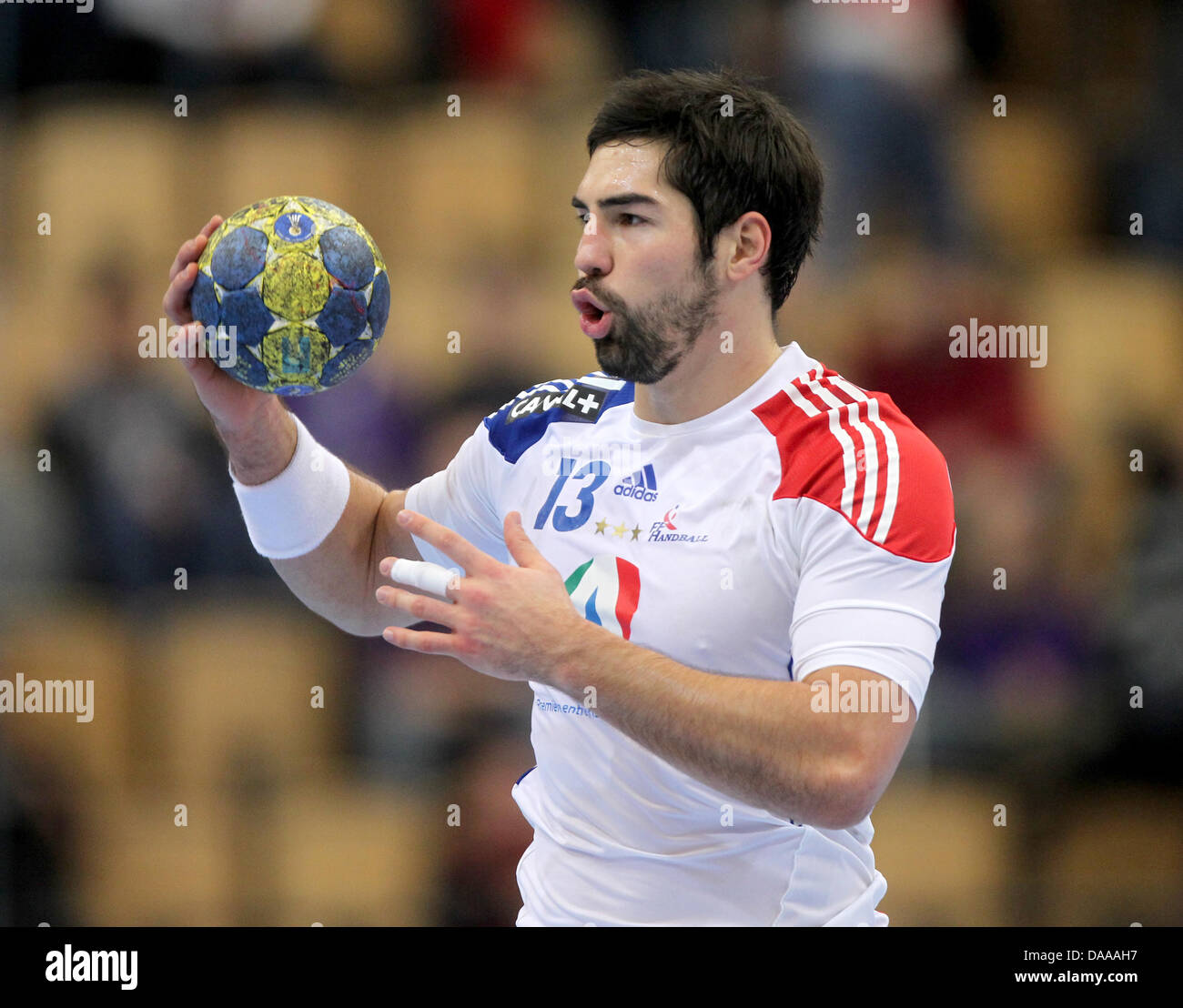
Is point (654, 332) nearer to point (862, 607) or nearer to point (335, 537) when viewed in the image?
point (862, 607)

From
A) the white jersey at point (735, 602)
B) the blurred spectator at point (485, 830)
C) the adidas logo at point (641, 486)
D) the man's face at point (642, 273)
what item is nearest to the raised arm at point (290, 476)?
the white jersey at point (735, 602)

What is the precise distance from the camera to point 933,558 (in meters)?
2.98

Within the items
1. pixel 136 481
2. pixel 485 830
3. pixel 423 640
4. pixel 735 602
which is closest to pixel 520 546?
pixel 423 640

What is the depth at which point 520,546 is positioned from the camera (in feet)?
9.41

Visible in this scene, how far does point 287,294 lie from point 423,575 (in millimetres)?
816

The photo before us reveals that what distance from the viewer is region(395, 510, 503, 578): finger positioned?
2738 mm

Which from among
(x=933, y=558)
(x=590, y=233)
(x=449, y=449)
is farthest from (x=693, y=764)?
(x=449, y=449)

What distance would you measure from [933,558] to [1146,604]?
3.33 meters

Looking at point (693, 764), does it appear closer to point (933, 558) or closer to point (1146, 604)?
point (933, 558)

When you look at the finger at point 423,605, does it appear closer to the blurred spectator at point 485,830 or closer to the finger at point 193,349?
the finger at point 193,349

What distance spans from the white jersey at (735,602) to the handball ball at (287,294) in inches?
27.4

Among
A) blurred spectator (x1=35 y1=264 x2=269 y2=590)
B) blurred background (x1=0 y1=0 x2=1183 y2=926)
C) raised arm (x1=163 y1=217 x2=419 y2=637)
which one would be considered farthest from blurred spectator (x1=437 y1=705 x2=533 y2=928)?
raised arm (x1=163 y1=217 x2=419 y2=637)

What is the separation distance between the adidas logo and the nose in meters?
0.49

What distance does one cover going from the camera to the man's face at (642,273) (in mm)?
3311
